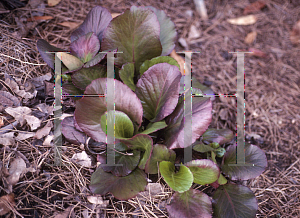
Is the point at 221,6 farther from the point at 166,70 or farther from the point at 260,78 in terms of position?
the point at 166,70

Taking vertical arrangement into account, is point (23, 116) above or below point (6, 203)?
above

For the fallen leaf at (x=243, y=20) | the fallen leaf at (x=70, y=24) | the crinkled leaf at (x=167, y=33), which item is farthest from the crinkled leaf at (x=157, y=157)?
the fallen leaf at (x=243, y=20)

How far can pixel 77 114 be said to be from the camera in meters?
1.08

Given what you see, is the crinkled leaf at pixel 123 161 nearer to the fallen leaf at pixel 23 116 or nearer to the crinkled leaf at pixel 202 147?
the crinkled leaf at pixel 202 147

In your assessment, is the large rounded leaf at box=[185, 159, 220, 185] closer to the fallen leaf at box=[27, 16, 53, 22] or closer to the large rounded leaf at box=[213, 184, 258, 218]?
the large rounded leaf at box=[213, 184, 258, 218]

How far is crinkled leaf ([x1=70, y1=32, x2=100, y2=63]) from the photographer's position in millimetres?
1247

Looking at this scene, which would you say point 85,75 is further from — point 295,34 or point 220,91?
point 295,34

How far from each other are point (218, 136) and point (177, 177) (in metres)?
0.36

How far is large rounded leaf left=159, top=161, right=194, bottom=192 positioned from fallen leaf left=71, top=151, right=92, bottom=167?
37cm

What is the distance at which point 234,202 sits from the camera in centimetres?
116

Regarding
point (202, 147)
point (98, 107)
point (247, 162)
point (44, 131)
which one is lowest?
point (247, 162)

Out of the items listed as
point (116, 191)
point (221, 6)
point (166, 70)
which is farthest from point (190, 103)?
point (221, 6)

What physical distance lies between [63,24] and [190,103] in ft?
3.57

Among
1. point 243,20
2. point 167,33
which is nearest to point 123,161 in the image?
point 167,33
